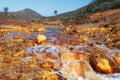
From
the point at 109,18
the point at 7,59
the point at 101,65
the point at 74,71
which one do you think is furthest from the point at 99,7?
the point at 74,71

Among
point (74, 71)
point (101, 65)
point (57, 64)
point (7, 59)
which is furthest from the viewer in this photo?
point (7, 59)

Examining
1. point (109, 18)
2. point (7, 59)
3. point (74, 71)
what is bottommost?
point (109, 18)

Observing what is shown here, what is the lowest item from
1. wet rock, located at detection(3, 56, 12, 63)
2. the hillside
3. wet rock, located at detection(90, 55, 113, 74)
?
the hillside

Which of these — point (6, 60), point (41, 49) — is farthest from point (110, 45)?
point (6, 60)

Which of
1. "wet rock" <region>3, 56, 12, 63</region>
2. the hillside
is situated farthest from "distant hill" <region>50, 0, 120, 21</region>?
"wet rock" <region>3, 56, 12, 63</region>

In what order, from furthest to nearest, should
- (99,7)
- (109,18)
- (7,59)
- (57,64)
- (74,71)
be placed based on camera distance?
(99,7), (109,18), (7,59), (57,64), (74,71)

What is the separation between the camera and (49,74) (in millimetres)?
13500

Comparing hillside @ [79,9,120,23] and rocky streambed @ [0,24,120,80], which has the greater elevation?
rocky streambed @ [0,24,120,80]

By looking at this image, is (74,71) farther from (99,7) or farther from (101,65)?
(99,7)

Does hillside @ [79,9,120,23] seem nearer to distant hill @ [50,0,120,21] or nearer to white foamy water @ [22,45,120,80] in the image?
distant hill @ [50,0,120,21]

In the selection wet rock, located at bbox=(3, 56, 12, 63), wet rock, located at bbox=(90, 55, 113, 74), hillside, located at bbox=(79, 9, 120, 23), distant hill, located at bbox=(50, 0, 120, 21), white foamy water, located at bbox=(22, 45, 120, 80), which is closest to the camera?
white foamy water, located at bbox=(22, 45, 120, 80)

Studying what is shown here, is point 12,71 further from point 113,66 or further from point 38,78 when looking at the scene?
point 113,66

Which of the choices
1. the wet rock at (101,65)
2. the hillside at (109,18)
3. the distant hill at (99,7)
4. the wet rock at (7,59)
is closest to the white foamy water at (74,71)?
the wet rock at (101,65)

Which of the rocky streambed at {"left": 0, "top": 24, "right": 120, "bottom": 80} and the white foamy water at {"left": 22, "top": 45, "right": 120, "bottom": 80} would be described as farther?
the white foamy water at {"left": 22, "top": 45, "right": 120, "bottom": 80}
